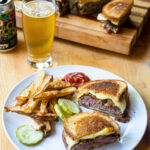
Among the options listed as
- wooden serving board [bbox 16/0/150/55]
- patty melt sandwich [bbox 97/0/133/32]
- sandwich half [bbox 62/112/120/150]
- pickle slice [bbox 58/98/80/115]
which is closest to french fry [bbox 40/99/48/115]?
pickle slice [bbox 58/98/80/115]

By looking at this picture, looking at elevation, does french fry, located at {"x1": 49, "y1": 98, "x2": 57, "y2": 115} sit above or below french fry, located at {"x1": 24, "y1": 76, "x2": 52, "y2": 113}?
below

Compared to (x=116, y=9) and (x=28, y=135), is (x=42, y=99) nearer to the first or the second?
(x=28, y=135)

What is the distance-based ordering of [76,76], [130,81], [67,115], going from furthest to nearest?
1. [130,81]
2. [76,76]
3. [67,115]

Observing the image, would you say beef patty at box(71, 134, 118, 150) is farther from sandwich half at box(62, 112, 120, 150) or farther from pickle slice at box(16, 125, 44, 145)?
pickle slice at box(16, 125, 44, 145)

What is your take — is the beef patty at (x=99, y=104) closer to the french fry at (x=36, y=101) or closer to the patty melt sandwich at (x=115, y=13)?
the french fry at (x=36, y=101)

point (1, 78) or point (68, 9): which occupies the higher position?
point (68, 9)

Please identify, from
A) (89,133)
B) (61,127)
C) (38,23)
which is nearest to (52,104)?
(61,127)

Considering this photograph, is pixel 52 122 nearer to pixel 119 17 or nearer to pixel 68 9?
pixel 119 17

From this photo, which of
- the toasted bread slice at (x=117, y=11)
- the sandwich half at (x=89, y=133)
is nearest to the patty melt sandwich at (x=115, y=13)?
the toasted bread slice at (x=117, y=11)

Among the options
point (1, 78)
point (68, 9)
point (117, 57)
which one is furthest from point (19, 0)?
point (117, 57)
